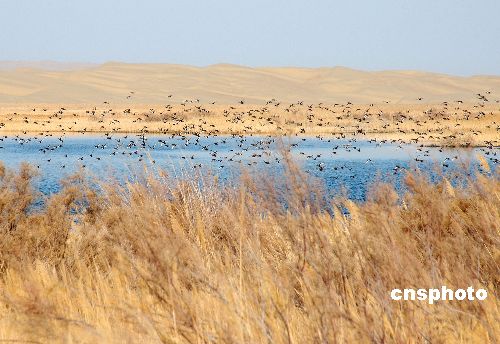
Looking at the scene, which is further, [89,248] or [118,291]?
[89,248]

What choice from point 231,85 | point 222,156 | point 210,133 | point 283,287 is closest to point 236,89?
point 231,85

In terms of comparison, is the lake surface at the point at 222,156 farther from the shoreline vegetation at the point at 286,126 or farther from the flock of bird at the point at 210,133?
the shoreline vegetation at the point at 286,126

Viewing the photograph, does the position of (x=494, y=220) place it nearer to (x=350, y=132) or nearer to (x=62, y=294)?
(x=62, y=294)

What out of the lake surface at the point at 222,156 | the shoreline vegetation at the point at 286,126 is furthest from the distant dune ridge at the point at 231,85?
the lake surface at the point at 222,156

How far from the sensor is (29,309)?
3.67 metres

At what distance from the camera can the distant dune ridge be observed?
491 ft

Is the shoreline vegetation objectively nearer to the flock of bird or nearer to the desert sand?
the flock of bird

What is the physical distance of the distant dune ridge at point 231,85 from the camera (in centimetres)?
14975

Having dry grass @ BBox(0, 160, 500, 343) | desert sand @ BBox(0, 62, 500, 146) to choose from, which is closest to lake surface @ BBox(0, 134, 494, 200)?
dry grass @ BBox(0, 160, 500, 343)

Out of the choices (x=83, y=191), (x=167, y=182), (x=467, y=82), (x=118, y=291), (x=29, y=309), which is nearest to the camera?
(x=29, y=309)

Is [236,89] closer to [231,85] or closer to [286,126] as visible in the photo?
[231,85]

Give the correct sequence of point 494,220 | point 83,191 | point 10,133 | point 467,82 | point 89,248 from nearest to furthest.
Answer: point 494,220, point 89,248, point 83,191, point 10,133, point 467,82

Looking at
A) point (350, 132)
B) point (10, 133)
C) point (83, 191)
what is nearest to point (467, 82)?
point (350, 132)

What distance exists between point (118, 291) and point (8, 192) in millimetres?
4114
